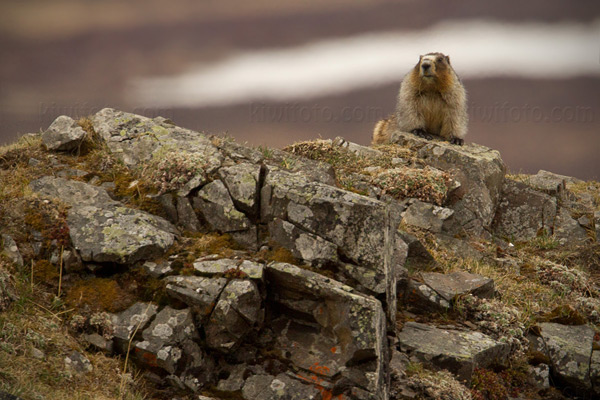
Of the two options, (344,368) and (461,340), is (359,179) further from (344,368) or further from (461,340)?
(344,368)

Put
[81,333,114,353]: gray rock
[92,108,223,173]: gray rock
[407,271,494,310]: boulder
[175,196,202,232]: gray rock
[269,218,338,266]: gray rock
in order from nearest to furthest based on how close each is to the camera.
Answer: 1. [81,333,114,353]: gray rock
2. [269,218,338,266]: gray rock
3. [175,196,202,232]: gray rock
4. [407,271,494,310]: boulder
5. [92,108,223,173]: gray rock

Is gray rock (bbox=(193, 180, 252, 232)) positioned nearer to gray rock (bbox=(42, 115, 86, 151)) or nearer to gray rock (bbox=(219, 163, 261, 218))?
gray rock (bbox=(219, 163, 261, 218))

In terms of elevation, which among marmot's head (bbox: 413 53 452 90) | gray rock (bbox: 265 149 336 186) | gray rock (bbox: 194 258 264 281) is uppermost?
marmot's head (bbox: 413 53 452 90)

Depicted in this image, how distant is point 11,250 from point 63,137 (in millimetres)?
3868

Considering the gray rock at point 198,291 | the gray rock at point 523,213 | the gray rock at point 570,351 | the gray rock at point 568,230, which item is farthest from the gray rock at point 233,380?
the gray rock at point 568,230

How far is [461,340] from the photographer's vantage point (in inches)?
368

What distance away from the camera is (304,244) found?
843 cm

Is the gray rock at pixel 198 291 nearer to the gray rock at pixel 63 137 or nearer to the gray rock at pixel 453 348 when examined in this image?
the gray rock at pixel 453 348

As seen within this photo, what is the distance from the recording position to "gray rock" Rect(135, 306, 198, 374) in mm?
7262

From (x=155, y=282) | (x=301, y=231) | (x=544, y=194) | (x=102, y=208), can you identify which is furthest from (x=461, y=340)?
(x=544, y=194)

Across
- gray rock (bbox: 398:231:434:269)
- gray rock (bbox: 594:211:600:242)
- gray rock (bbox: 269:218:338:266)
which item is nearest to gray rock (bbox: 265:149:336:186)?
gray rock (bbox: 398:231:434:269)

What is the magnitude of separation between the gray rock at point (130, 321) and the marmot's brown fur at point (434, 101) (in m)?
12.8

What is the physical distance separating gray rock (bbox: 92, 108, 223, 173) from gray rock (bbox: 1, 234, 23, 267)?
3128 millimetres

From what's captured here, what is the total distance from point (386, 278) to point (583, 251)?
357 inches
